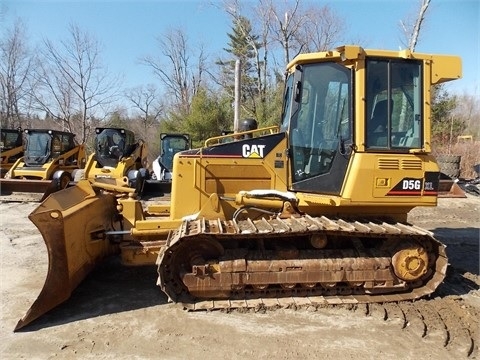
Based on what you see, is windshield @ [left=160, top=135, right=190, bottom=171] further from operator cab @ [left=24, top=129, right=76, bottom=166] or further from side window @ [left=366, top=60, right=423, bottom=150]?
side window @ [left=366, top=60, right=423, bottom=150]

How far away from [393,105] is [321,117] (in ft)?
2.64

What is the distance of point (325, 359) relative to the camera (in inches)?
136

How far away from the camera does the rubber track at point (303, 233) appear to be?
4.33 metres

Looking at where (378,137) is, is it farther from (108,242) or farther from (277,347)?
(108,242)

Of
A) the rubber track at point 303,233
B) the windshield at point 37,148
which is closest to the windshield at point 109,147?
the windshield at point 37,148

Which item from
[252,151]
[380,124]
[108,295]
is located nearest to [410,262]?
[380,124]

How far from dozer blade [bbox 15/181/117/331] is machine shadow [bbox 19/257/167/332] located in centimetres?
16

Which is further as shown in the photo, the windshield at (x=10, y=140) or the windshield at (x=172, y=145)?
the windshield at (x=10, y=140)

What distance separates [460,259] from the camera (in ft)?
21.4

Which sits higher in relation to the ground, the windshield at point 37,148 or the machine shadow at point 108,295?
the windshield at point 37,148

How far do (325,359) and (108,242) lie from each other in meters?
3.22

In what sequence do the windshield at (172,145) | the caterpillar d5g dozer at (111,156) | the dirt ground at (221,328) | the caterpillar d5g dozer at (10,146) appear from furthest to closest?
the caterpillar d5g dozer at (10,146)
the windshield at (172,145)
the caterpillar d5g dozer at (111,156)
the dirt ground at (221,328)

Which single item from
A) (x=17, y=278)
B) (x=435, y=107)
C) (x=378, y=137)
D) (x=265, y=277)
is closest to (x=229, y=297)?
(x=265, y=277)

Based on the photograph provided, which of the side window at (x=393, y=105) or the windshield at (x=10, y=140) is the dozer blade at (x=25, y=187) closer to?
the windshield at (x=10, y=140)
